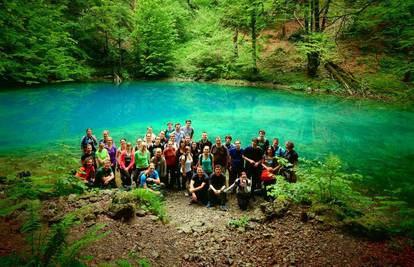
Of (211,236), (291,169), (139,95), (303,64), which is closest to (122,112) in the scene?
(139,95)

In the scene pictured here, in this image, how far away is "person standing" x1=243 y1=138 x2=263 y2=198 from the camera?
9820 millimetres

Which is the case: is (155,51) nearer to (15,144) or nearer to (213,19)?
(213,19)

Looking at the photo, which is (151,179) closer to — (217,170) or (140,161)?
(140,161)

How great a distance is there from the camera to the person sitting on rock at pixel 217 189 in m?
8.99

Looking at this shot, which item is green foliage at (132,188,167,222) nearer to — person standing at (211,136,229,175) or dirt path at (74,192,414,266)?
dirt path at (74,192,414,266)

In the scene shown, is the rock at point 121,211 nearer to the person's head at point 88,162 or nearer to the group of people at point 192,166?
the group of people at point 192,166

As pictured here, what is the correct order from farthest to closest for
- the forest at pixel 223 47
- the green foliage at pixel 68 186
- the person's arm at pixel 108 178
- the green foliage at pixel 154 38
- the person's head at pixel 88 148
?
the green foliage at pixel 154 38, the forest at pixel 223 47, the person's head at pixel 88 148, the person's arm at pixel 108 178, the green foliage at pixel 68 186

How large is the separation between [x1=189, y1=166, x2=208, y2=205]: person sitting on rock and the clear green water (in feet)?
18.3

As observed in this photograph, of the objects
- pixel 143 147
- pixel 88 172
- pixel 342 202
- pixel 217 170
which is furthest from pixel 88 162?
pixel 342 202

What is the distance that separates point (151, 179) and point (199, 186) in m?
1.49

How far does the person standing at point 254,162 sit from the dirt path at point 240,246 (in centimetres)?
267

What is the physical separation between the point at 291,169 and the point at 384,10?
4762mm

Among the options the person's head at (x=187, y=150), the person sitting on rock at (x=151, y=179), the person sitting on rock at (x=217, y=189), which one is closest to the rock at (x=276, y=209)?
the person sitting on rock at (x=217, y=189)

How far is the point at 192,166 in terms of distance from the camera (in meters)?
10.1
